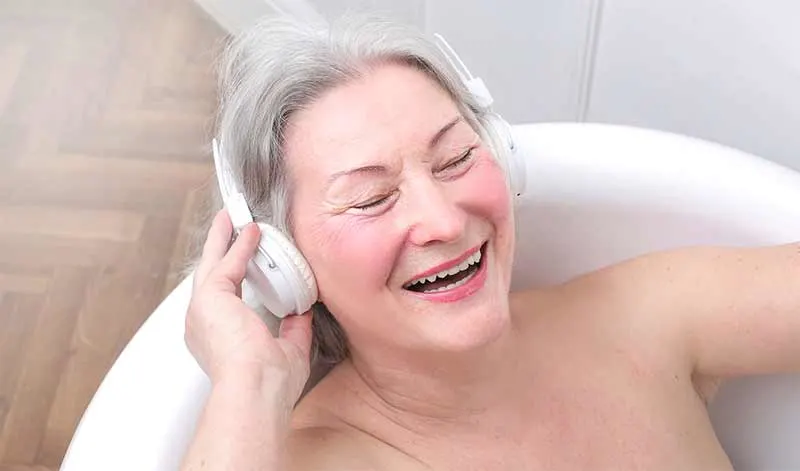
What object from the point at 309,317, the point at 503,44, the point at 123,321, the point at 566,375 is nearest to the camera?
the point at 309,317

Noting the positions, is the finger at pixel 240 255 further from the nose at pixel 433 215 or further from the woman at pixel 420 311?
the nose at pixel 433 215

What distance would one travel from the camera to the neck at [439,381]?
125 cm

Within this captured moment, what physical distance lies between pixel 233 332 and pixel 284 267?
93mm

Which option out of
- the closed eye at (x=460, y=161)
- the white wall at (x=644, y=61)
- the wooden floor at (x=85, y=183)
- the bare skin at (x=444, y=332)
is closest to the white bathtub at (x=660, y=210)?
the bare skin at (x=444, y=332)

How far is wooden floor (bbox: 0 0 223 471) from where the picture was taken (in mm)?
2158

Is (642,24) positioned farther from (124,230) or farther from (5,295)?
(5,295)

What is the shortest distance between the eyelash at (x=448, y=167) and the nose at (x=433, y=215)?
0.03 m

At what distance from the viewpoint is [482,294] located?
3.73 feet

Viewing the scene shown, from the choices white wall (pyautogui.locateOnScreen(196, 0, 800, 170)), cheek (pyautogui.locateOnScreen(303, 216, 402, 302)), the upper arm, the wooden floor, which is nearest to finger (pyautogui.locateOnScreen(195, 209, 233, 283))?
cheek (pyautogui.locateOnScreen(303, 216, 402, 302))

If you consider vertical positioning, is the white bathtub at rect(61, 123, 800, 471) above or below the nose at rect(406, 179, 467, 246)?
below

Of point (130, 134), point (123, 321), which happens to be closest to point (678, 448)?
point (123, 321)

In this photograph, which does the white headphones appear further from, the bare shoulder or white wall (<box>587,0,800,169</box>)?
white wall (<box>587,0,800,169</box>)

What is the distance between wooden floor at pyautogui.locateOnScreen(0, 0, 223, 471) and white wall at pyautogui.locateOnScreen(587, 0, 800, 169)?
966 millimetres

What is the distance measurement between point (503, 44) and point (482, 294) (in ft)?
3.36
